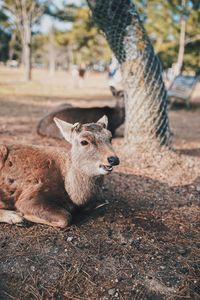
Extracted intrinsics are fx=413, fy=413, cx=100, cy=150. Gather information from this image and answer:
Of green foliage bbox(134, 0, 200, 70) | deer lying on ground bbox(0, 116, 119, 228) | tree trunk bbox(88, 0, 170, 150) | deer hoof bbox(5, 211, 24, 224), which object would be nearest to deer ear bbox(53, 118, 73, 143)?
deer lying on ground bbox(0, 116, 119, 228)

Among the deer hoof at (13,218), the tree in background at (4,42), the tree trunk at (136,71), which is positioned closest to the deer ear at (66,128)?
the deer hoof at (13,218)

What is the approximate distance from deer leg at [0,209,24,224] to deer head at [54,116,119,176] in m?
0.77

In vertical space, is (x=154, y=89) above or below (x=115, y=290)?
above

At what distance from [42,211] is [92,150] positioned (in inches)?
30.7

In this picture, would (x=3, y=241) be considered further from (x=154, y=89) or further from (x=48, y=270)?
(x=154, y=89)

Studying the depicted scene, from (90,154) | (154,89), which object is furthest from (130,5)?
(90,154)

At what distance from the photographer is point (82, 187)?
429cm

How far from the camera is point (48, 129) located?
8.57 meters

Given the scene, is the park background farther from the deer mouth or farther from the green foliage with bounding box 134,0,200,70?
the green foliage with bounding box 134,0,200,70

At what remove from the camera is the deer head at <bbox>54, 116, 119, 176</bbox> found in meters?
3.91

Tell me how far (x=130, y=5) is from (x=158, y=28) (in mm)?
17427

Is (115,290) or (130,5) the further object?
(130,5)

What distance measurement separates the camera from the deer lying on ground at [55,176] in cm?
406

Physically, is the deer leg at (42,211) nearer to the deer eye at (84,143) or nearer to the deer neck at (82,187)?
the deer neck at (82,187)
